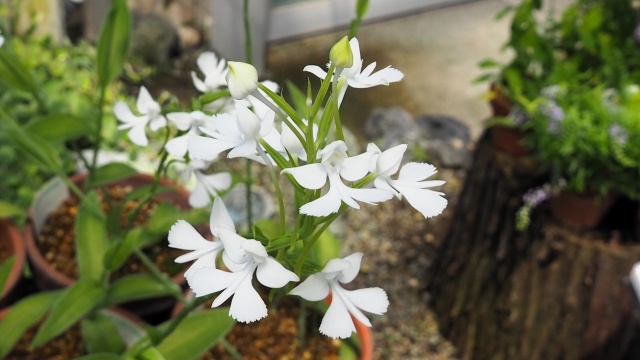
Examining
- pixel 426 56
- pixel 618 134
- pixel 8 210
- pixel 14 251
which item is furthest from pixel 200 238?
pixel 426 56

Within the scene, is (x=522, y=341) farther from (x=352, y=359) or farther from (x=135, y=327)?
(x=135, y=327)

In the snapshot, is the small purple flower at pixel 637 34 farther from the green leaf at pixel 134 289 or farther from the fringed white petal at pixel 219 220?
the fringed white petal at pixel 219 220

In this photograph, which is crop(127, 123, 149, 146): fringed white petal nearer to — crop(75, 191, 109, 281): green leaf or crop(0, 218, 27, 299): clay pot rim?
crop(75, 191, 109, 281): green leaf

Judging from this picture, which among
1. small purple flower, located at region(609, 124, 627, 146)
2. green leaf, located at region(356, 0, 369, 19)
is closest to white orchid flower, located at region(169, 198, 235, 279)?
green leaf, located at region(356, 0, 369, 19)

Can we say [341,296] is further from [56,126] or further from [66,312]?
[56,126]

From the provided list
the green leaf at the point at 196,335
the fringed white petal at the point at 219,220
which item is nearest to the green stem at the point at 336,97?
the fringed white petal at the point at 219,220

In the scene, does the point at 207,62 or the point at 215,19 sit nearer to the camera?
the point at 207,62

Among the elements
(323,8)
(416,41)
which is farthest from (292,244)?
(416,41)

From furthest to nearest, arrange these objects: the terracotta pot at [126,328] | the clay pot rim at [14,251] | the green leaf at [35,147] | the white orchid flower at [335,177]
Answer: the clay pot rim at [14,251], the terracotta pot at [126,328], the green leaf at [35,147], the white orchid flower at [335,177]
